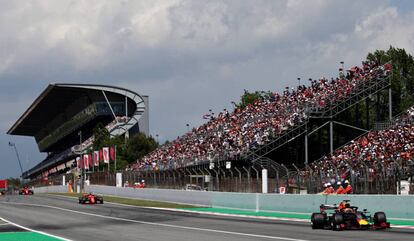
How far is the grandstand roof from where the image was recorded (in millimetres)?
107250

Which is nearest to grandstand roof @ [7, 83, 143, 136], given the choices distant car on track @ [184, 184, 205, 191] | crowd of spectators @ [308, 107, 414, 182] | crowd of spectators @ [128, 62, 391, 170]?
crowd of spectators @ [128, 62, 391, 170]

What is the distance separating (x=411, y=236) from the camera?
18438 mm

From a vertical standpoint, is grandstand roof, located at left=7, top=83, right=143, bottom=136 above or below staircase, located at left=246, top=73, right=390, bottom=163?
above

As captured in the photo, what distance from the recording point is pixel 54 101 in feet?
402

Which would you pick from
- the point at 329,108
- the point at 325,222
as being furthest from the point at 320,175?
the point at 329,108

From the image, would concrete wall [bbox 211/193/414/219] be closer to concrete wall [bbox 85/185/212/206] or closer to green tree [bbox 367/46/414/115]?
concrete wall [bbox 85/185/212/206]

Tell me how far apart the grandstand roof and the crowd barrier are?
53.4 metres

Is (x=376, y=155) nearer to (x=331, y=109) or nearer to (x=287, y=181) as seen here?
(x=287, y=181)

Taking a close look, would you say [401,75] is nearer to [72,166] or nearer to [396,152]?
[396,152]

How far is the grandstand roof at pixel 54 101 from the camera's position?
107 m

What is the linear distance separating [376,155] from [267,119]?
55.0 feet

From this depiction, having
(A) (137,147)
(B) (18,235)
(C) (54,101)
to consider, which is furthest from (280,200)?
(C) (54,101)

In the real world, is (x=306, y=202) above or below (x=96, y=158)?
below

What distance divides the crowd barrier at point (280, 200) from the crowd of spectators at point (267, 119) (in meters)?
4.91
